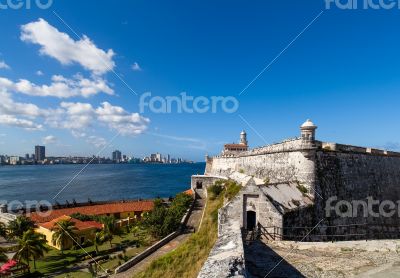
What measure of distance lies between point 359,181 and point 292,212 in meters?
8.48

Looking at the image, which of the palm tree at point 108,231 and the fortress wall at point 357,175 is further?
the palm tree at point 108,231

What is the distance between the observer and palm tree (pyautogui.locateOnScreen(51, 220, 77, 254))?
1169 inches

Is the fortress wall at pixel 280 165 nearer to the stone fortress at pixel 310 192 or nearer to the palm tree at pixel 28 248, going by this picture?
the stone fortress at pixel 310 192

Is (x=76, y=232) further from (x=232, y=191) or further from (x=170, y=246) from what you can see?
(x=232, y=191)

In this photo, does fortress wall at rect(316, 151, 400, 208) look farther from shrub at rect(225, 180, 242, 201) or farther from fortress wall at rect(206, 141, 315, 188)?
shrub at rect(225, 180, 242, 201)

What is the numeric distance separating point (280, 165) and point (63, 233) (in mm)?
21866

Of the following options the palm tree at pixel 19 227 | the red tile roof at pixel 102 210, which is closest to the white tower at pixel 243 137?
the red tile roof at pixel 102 210

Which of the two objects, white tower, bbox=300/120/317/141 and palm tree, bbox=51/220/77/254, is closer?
white tower, bbox=300/120/317/141

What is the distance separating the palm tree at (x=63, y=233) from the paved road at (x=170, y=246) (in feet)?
34.4

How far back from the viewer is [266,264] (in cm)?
871

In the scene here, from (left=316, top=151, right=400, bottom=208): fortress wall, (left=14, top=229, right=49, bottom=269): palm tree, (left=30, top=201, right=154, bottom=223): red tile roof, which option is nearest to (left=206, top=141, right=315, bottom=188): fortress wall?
(left=316, top=151, right=400, bottom=208): fortress wall

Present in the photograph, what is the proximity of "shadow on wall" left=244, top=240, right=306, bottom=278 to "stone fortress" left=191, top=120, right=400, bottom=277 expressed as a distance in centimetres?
71

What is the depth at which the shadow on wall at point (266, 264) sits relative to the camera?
788 cm

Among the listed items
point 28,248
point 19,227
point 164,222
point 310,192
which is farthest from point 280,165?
point 19,227
